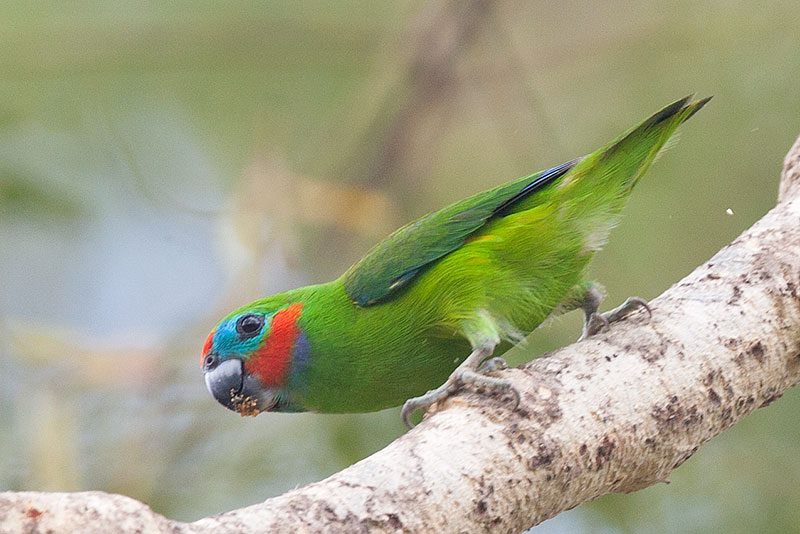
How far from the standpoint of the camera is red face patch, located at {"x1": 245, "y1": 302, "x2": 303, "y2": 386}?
358cm

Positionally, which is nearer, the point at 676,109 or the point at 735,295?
the point at 735,295

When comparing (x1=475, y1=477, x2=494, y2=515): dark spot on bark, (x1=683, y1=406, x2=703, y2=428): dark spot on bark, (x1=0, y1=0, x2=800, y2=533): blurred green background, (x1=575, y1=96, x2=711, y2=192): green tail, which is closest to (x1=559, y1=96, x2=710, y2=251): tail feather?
Result: (x1=575, y1=96, x2=711, y2=192): green tail

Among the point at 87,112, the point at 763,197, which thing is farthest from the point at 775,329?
the point at 87,112

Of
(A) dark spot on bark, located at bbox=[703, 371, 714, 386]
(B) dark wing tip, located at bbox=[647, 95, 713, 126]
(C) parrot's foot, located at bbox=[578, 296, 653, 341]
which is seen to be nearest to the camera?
(A) dark spot on bark, located at bbox=[703, 371, 714, 386]

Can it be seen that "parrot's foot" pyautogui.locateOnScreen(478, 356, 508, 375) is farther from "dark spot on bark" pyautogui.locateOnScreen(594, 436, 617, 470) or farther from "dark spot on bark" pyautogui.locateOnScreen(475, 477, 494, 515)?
"dark spot on bark" pyautogui.locateOnScreen(475, 477, 494, 515)

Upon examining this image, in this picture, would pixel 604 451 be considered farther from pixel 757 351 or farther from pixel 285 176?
pixel 285 176

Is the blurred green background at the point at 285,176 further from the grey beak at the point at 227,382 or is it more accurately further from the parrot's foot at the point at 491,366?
the parrot's foot at the point at 491,366

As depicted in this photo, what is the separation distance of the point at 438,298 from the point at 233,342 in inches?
30.3

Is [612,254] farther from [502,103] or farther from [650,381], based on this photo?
[650,381]

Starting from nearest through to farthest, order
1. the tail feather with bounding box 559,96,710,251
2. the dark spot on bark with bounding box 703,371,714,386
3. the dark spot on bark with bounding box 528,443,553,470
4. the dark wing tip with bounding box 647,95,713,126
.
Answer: the dark spot on bark with bounding box 528,443,553,470, the dark spot on bark with bounding box 703,371,714,386, the dark wing tip with bounding box 647,95,713,126, the tail feather with bounding box 559,96,710,251

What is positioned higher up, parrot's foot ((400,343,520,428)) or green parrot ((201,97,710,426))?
green parrot ((201,97,710,426))

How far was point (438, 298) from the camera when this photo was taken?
3438 mm

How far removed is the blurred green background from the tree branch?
2.58 meters

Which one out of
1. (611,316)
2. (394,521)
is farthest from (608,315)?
(394,521)
